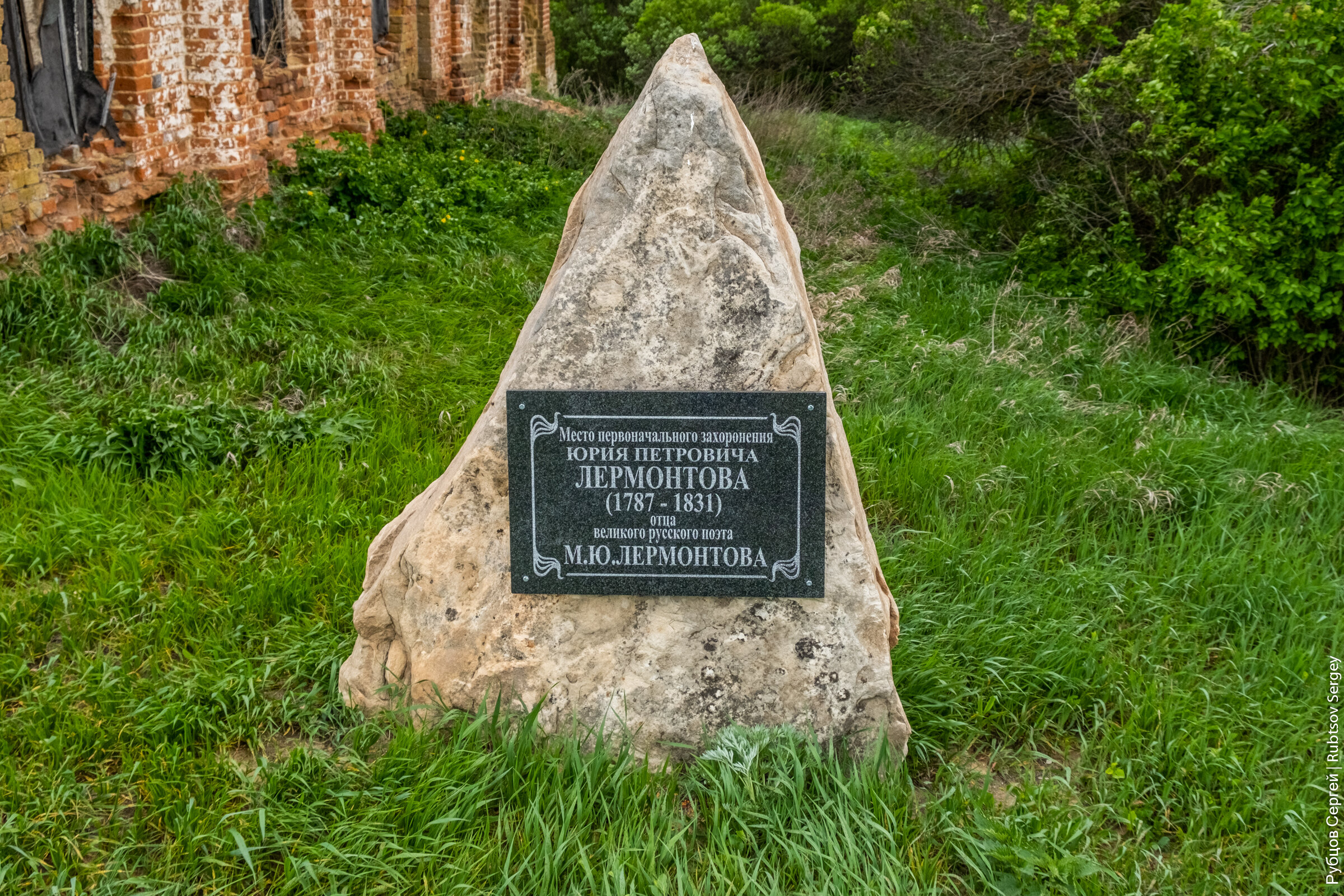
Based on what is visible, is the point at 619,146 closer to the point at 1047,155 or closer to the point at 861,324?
the point at 861,324

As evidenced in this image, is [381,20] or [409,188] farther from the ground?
[381,20]

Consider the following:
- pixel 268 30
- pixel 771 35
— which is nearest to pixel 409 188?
pixel 268 30

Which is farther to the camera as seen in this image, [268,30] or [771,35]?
[771,35]

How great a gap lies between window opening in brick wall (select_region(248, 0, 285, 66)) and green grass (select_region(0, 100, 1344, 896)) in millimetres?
2351

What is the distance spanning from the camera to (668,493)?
8.87ft

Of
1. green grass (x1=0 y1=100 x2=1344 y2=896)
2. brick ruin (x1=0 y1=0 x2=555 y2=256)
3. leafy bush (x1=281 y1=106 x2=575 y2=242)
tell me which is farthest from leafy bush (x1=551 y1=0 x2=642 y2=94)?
green grass (x1=0 y1=100 x2=1344 y2=896)

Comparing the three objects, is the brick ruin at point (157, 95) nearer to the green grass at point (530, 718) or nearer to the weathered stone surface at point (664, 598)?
the green grass at point (530, 718)

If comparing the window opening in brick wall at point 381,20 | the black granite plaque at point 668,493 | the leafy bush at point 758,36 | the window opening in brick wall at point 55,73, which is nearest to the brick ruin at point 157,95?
the window opening in brick wall at point 55,73

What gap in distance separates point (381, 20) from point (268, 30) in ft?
11.7

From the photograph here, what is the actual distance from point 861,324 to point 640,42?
1588 centimetres

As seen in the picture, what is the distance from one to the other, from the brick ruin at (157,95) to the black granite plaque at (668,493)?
4.31 m

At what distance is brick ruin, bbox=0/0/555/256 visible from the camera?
229 inches

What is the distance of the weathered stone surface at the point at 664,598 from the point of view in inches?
104

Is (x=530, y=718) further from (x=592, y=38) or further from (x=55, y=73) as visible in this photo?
(x=592, y=38)
